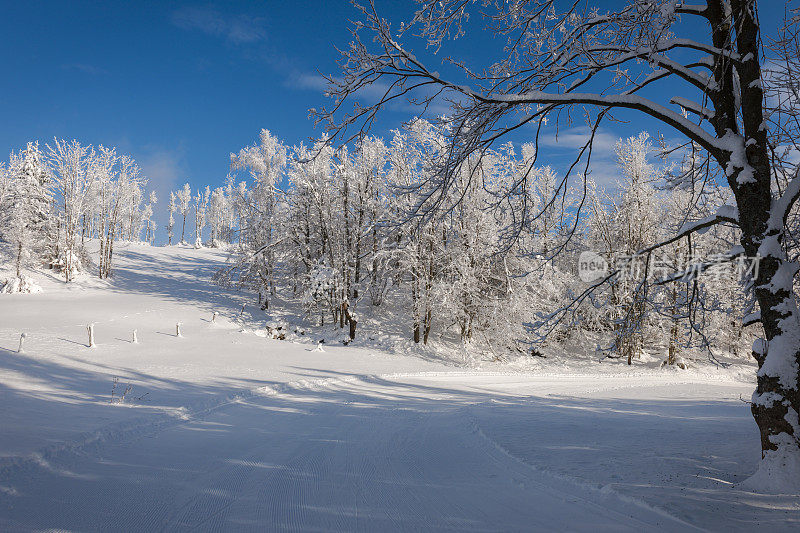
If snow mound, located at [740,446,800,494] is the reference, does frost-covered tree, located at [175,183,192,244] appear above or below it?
above

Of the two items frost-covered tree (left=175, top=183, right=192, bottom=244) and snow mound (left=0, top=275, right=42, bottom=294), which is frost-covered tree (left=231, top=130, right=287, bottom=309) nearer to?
snow mound (left=0, top=275, right=42, bottom=294)

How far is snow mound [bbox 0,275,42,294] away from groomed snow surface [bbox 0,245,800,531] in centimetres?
1697

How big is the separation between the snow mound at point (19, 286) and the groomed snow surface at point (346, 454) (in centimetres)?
1697

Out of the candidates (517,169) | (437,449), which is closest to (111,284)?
(517,169)

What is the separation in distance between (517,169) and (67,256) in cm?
3288

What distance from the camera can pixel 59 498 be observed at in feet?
11.6

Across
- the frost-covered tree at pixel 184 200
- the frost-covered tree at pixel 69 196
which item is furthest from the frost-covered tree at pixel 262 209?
the frost-covered tree at pixel 184 200

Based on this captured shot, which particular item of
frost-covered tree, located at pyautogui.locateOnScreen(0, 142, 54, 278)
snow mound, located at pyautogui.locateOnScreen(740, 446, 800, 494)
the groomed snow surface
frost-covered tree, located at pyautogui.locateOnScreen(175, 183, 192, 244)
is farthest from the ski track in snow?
frost-covered tree, located at pyautogui.locateOnScreen(175, 183, 192, 244)

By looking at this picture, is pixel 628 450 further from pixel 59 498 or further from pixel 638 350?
pixel 638 350

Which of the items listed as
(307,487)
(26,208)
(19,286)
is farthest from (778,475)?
(26,208)

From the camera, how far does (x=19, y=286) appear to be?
2414cm

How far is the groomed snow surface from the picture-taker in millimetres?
3154

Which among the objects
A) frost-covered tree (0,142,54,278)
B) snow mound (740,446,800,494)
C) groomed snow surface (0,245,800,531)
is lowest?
groomed snow surface (0,245,800,531)

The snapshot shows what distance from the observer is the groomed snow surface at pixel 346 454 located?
10.3 feet
